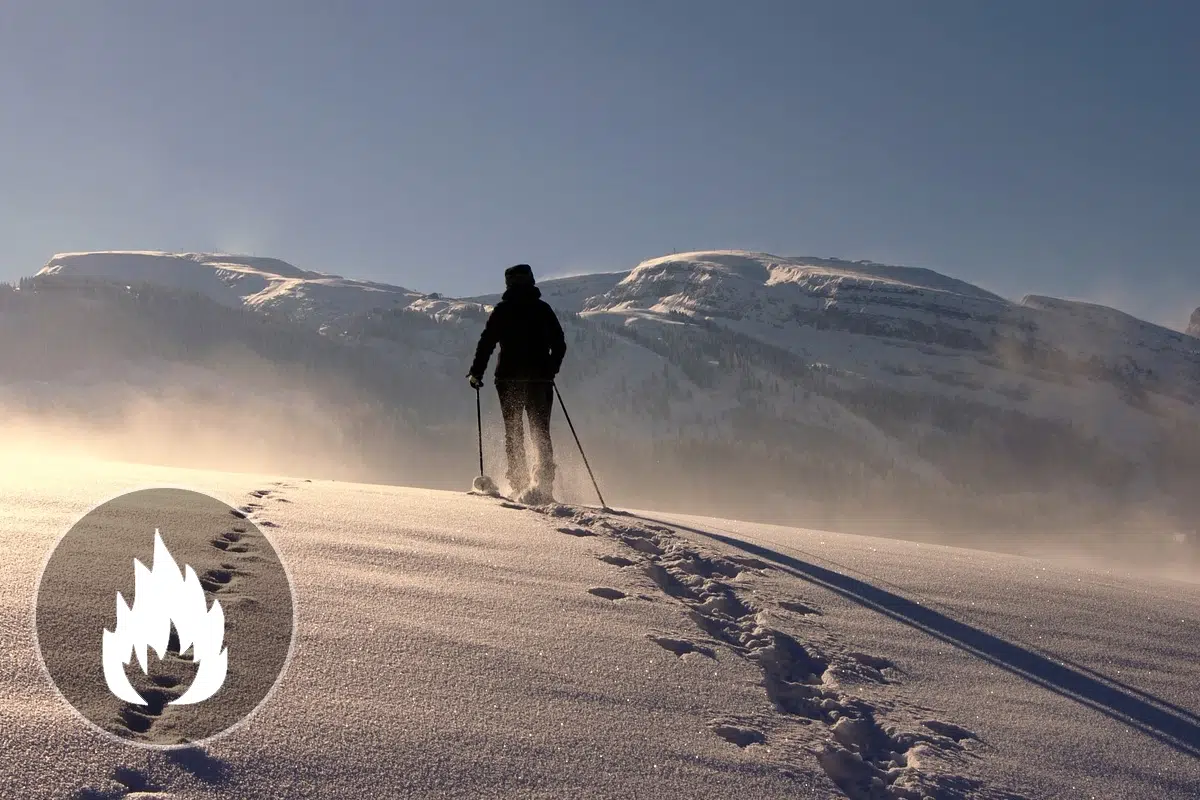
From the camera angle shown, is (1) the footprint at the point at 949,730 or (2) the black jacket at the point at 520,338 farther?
(2) the black jacket at the point at 520,338

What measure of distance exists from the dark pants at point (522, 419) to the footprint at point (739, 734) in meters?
6.05

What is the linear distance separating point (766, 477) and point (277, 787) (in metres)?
87.1

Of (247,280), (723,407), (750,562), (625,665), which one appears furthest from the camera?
(247,280)

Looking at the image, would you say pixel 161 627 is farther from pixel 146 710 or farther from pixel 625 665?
pixel 625 665

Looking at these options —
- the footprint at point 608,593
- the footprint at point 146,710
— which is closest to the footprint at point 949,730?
the footprint at point 608,593

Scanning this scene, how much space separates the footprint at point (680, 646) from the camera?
11.3 ft

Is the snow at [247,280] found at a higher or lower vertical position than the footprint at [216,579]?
higher

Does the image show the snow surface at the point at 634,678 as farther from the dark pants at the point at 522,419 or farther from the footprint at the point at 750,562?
the dark pants at the point at 522,419

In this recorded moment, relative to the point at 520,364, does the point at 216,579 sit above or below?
below

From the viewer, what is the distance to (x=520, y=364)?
29.2 ft

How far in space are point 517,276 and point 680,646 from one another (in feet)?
20.1

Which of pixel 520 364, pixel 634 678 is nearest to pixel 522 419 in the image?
pixel 520 364

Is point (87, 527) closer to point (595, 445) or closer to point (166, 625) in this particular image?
point (166, 625)

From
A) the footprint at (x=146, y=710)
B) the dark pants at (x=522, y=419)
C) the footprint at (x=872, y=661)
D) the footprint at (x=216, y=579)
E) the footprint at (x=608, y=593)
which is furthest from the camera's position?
the dark pants at (x=522, y=419)
